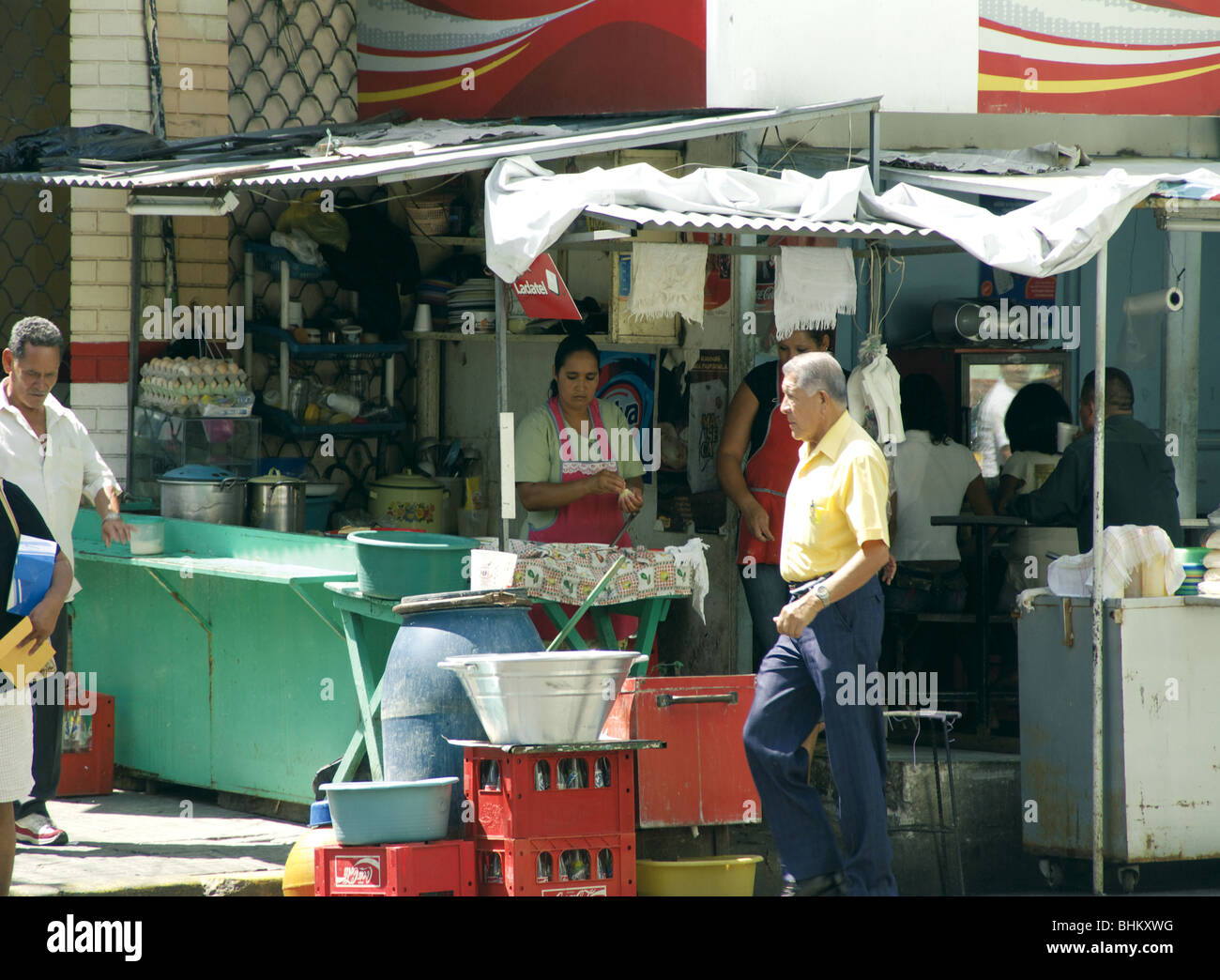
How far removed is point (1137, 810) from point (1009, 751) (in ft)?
4.71

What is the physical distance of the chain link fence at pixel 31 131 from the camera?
11219 mm

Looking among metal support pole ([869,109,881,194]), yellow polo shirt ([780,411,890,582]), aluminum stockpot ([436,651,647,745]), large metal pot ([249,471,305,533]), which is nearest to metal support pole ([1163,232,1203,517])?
metal support pole ([869,109,881,194])

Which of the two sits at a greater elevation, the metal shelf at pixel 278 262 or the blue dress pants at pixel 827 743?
the metal shelf at pixel 278 262

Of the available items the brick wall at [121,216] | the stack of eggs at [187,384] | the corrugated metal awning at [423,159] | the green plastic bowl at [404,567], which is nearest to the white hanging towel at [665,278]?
the corrugated metal awning at [423,159]

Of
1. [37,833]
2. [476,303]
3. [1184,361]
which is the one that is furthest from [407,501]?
[1184,361]

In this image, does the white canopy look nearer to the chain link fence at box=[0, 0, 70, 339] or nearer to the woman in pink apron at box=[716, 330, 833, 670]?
the woman in pink apron at box=[716, 330, 833, 670]

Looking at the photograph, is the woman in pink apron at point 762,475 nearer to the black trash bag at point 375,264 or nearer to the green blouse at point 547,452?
the green blouse at point 547,452

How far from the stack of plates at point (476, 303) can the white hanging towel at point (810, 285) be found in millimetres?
2697

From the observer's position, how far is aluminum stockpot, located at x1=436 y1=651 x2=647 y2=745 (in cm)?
615

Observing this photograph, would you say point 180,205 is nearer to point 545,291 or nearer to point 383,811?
point 545,291

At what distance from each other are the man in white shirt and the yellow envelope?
4.02 ft

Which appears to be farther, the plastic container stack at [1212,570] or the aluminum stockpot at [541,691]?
the plastic container stack at [1212,570]

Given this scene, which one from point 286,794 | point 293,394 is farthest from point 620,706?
point 293,394

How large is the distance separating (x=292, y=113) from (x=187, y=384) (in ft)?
8.15
